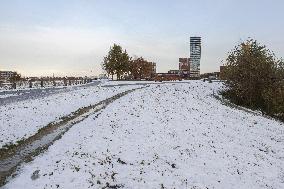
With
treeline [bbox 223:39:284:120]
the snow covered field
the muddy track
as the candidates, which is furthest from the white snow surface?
treeline [bbox 223:39:284:120]

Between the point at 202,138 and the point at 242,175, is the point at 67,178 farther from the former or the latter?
the point at 202,138

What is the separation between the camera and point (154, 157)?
47.9 ft

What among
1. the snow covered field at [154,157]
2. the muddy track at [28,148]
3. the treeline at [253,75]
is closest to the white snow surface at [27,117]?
the muddy track at [28,148]

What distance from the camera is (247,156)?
56.5 ft

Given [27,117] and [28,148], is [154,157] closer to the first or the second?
[28,148]

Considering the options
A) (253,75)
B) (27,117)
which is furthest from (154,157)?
(253,75)

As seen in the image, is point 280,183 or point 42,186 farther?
point 280,183

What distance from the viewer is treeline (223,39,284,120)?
50.8 meters

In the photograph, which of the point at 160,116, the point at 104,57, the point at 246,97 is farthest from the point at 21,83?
the point at 104,57

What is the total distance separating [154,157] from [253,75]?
3972 centimetres

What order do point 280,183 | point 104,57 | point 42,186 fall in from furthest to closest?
point 104,57 → point 280,183 → point 42,186

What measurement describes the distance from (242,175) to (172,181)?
3319mm

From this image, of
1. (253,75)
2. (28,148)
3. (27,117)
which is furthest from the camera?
(253,75)

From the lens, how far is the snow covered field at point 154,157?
11655mm
